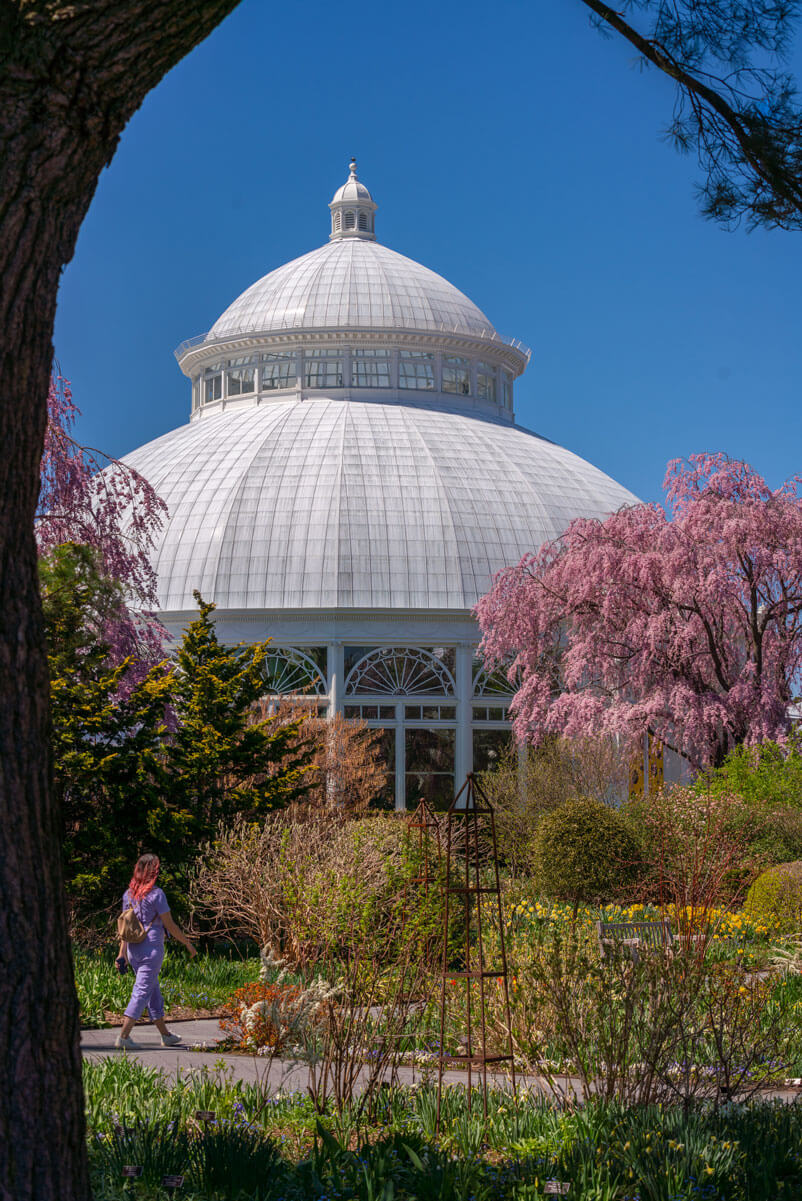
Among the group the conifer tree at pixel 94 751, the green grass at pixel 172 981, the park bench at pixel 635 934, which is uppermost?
the conifer tree at pixel 94 751

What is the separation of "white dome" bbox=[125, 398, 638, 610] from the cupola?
11.1 metres

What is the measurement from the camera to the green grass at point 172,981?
11336 mm

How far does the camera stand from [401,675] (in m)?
30.5

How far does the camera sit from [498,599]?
2650 centimetres

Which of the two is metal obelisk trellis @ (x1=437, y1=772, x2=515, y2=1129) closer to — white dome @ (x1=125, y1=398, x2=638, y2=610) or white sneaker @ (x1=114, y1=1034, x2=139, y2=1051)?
white sneaker @ (x1=114, y1=1034, x2=139, y2=1051)

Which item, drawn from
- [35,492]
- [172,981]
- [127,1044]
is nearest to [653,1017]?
[35,492]

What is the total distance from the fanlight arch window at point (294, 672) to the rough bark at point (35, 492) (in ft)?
84.9

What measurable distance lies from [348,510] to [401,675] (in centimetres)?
408

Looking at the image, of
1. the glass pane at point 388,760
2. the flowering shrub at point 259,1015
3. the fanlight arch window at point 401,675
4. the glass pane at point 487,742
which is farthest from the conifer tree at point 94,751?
the glass pane at point 487,742

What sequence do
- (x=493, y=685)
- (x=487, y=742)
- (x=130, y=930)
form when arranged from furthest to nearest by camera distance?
(x=493, y=685), (x=487, y=742), (x=130, y=930)

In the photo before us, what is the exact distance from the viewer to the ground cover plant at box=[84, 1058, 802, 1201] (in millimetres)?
5418

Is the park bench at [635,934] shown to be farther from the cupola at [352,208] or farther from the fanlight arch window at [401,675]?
the cupola at [352,208]

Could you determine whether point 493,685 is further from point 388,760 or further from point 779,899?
point 779,899

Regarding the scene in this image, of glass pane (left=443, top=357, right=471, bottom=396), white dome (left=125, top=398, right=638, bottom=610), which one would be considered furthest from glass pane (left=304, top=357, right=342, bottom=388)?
glass pane (left=443, top=357, right=471, bottom=396)
